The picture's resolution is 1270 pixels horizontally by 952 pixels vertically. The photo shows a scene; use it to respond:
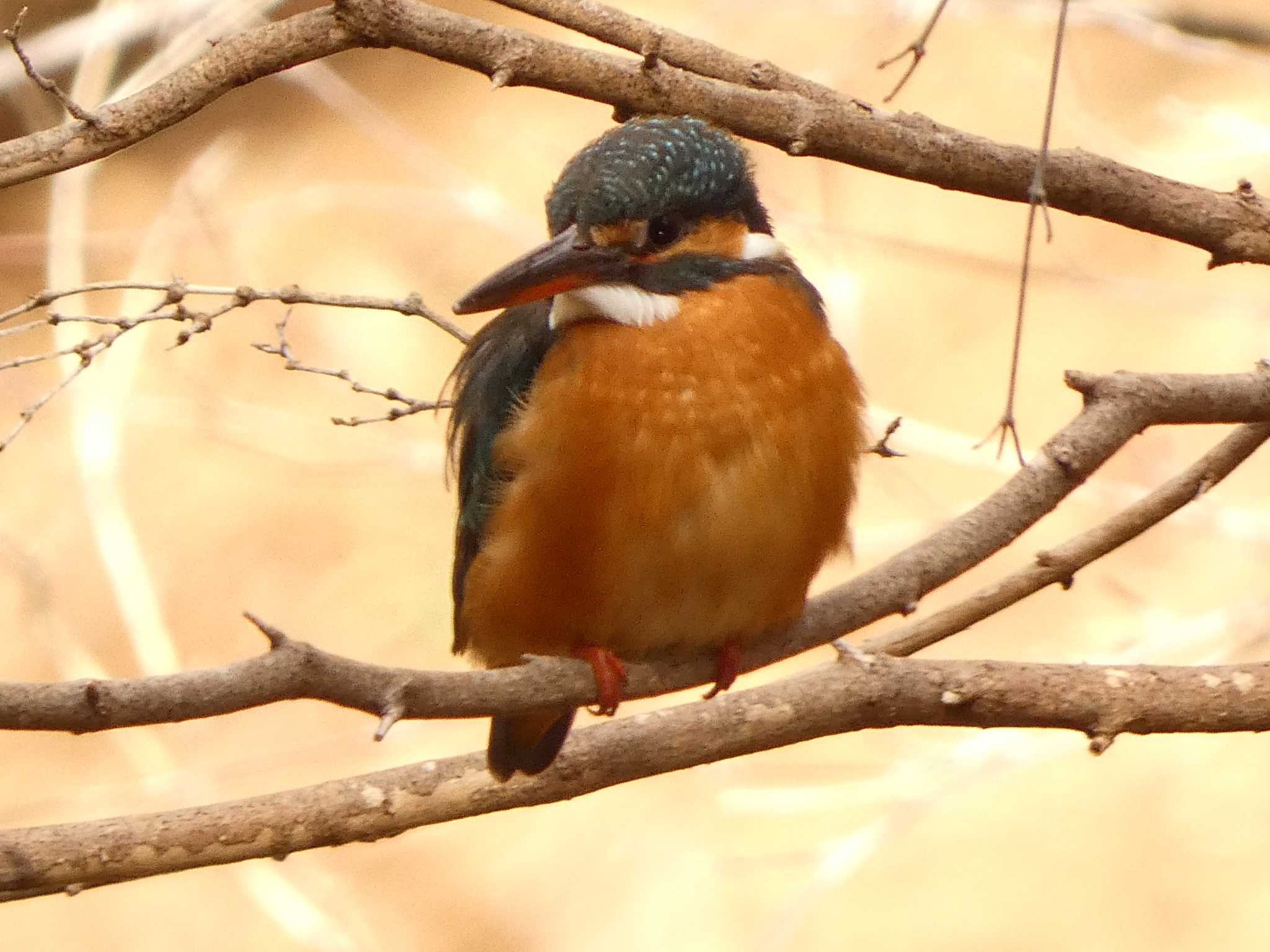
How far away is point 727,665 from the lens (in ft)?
6.74

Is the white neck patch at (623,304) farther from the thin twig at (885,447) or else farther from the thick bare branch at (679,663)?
the thick bare branch at (679,663)

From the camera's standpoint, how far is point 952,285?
20.9ft

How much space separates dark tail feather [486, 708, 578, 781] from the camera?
185 cm

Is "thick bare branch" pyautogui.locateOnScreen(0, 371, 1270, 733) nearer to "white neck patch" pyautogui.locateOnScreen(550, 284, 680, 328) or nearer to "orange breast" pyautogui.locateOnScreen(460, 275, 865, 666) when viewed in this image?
"orange breast" pyautogui.locateOnScreen(460, 275, 865, 666)

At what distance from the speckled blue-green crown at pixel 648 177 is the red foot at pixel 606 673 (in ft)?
1.69

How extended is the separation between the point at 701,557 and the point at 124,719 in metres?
0.80

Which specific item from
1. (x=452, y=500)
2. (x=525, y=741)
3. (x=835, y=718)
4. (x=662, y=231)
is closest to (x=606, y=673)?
(x=525, y=741)

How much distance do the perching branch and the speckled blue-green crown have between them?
0.65ft

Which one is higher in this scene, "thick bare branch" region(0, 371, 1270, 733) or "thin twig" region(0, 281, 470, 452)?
"thin twig" region(0, 281, 470, 452)

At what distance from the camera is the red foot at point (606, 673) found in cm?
179

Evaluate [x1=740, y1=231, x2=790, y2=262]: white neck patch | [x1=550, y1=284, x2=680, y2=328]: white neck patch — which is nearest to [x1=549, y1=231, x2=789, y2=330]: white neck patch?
[x1=550, y1=284, x2=680, y2=328]: white neck patch

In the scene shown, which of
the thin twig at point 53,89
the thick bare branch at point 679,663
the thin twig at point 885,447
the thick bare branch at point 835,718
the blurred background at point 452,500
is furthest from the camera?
the blurred background at point 452,500

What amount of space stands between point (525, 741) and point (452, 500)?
415cm

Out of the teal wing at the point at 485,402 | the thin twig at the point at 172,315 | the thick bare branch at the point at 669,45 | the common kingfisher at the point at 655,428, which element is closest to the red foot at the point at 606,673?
the common kingfisher at the point at 655,428
